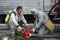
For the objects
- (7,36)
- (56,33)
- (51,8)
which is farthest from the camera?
(51,8)

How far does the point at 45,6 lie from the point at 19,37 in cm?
572

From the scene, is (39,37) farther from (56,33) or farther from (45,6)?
(45,6)

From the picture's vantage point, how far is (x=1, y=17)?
1981 centimetres

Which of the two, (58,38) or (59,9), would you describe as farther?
(59,9)

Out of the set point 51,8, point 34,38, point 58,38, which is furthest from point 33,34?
point 51,8

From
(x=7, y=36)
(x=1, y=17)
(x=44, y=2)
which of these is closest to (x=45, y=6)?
(x=44, y=2)

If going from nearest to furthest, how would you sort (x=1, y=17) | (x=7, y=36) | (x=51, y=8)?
(x=7, y=36)
(x=51, y=8)
(x=1, y=17)

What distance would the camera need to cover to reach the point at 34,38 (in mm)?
14180

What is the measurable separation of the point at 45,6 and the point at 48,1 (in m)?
0.32

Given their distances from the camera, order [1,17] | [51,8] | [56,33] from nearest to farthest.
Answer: [56,33]
[51,8]
[1,17]


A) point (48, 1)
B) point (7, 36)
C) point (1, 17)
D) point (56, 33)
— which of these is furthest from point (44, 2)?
point (7, 36)

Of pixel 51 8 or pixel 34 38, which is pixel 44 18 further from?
pixel 51 8

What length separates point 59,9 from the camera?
19172mm

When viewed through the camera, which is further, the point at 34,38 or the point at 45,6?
the point at 45,6
